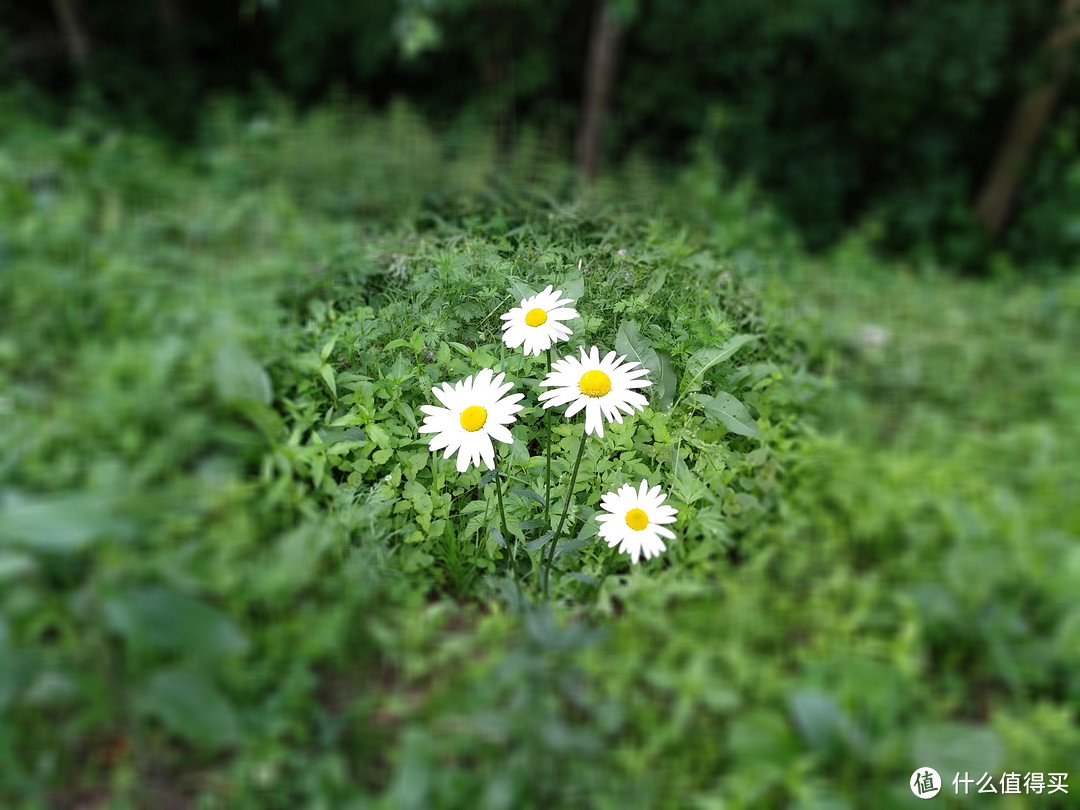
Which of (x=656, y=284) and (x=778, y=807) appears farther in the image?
(x=778, y=807)

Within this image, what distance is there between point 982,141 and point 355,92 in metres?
4.67

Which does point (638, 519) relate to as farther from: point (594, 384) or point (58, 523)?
point (58, 523)

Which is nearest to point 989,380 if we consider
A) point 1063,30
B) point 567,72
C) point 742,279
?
point 742,279

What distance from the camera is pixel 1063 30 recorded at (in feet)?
19.1

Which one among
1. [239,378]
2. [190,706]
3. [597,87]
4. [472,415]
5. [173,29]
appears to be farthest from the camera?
[173,29]

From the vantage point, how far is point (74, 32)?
6875 mm

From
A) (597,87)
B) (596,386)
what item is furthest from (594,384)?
(597,87)

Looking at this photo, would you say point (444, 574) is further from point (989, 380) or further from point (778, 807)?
point (989, 380)

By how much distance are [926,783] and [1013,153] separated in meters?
5.83

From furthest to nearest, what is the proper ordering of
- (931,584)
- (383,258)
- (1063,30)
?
(1063,30), (931,584), (383,258)

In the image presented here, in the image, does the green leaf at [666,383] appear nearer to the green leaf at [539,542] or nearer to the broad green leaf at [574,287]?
the broad green leaf at [574,287]

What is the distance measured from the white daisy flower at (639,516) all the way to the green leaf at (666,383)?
0.33 feet

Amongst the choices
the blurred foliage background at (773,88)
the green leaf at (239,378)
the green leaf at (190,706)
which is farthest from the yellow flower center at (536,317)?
the blurred foliage background at (773,88)

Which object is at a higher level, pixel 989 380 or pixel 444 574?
pixel 989 380
